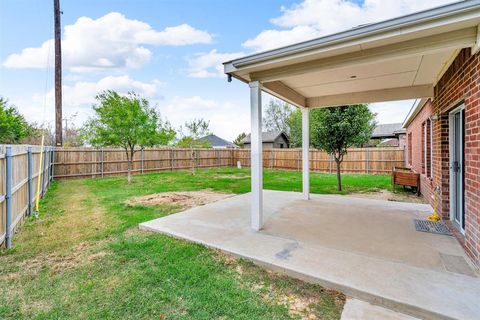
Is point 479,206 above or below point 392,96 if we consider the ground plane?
below

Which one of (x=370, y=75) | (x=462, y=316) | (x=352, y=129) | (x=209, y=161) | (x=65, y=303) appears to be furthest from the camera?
(x=209, y=161)

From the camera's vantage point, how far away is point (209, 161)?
19.2 m

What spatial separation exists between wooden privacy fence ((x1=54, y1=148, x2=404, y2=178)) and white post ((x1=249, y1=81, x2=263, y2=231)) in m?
10.7

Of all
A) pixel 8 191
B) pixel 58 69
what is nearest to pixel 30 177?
pixel 8 191

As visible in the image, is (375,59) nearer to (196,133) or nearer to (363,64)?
(363,64)

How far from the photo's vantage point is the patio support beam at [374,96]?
5.35m

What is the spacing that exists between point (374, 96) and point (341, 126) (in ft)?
8.95

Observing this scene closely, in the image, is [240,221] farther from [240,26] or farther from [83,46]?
[83,46]

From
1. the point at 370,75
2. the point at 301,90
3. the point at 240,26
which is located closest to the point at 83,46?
the point at 240,26

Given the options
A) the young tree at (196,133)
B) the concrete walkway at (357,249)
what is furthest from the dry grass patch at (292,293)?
the young tree at (196,133)

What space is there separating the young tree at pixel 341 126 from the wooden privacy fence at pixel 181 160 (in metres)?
6.65

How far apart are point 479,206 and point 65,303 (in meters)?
4.35

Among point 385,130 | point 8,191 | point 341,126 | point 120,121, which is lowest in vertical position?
point 8,191

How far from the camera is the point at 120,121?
34.3 feet
